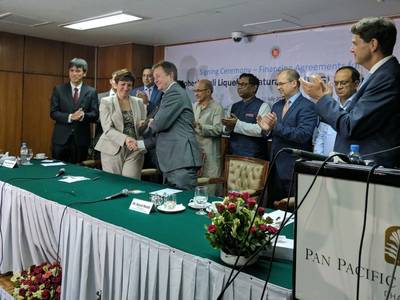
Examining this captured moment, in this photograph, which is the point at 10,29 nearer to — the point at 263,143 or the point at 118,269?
the point at 263,143

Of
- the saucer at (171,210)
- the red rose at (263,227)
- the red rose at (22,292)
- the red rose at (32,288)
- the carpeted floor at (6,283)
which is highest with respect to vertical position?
the red rose at (263,227)

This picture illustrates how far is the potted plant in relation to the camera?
1.22 metres

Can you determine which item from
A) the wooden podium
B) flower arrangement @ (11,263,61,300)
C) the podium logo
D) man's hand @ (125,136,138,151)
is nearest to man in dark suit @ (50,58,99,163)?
man's hand @ (125,136,138,151)

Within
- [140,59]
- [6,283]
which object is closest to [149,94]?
[140,59]

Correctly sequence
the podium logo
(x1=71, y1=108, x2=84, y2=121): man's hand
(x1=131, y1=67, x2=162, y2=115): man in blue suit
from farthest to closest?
(x1=131, y1=67, x2=162, y2=115): man in blue suit → (x1=71, y1=108, x2=84, y2=121): man's hand → the podium logo

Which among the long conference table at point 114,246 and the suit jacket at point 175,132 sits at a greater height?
the suit jacket at point 175,132

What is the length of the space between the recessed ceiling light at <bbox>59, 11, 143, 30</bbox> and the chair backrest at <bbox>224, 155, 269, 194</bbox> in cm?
200

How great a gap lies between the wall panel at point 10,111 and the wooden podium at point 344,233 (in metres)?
5.76

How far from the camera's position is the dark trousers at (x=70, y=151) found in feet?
14.1

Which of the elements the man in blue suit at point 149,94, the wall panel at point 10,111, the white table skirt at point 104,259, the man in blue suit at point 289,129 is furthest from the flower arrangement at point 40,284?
the wall panel at point 10,111

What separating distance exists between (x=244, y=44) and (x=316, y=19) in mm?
1213

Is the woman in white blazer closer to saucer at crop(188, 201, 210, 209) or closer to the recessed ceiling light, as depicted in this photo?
the recessed ceiling light

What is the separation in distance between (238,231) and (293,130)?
203 cm

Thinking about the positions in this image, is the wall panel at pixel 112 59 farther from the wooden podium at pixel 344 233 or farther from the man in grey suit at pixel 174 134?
the wooden podium at pixel 344 233
